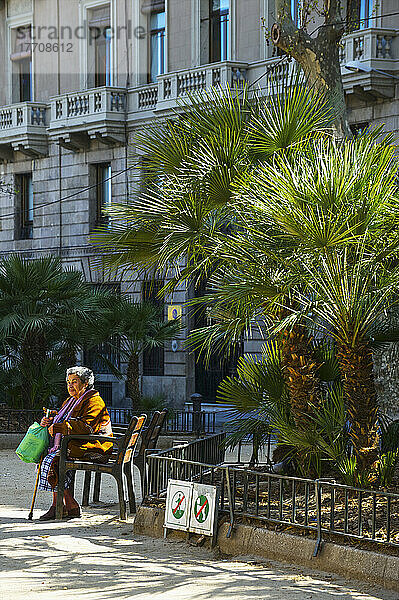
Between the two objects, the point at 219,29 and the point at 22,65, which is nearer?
the point at 219,29

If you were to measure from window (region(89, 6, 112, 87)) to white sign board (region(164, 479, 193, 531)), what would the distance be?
24.3 meters

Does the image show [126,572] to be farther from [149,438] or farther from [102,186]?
[102,186]

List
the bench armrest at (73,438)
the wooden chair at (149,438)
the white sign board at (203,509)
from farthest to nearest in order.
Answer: the wooden chair at (149,438) → the bench armrest at (73,438) → the white sign board at (203,509)

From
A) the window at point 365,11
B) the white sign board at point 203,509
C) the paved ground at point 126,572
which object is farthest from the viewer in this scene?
the window at point 365,11

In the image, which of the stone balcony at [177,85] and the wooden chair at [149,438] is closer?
the wooden chair at [149,438]

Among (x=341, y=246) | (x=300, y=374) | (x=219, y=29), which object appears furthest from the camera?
(x=219, y=29)

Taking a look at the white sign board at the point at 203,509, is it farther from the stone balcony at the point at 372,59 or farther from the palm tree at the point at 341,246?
the stone balcony at the point at 372,59

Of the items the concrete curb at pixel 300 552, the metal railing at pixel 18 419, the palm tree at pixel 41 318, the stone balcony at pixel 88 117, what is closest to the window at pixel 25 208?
Answer: the stone balcony at pixel 88 117

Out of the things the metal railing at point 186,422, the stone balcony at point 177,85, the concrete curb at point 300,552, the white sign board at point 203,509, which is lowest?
the concrete curb at point 300,552

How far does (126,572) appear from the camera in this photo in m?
8.09

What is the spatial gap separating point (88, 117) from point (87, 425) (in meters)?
21.1

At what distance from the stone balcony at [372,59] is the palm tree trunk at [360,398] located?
14940mm

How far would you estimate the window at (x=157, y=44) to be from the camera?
30719mm

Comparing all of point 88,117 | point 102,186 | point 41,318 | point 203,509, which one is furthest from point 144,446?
point 102,186
